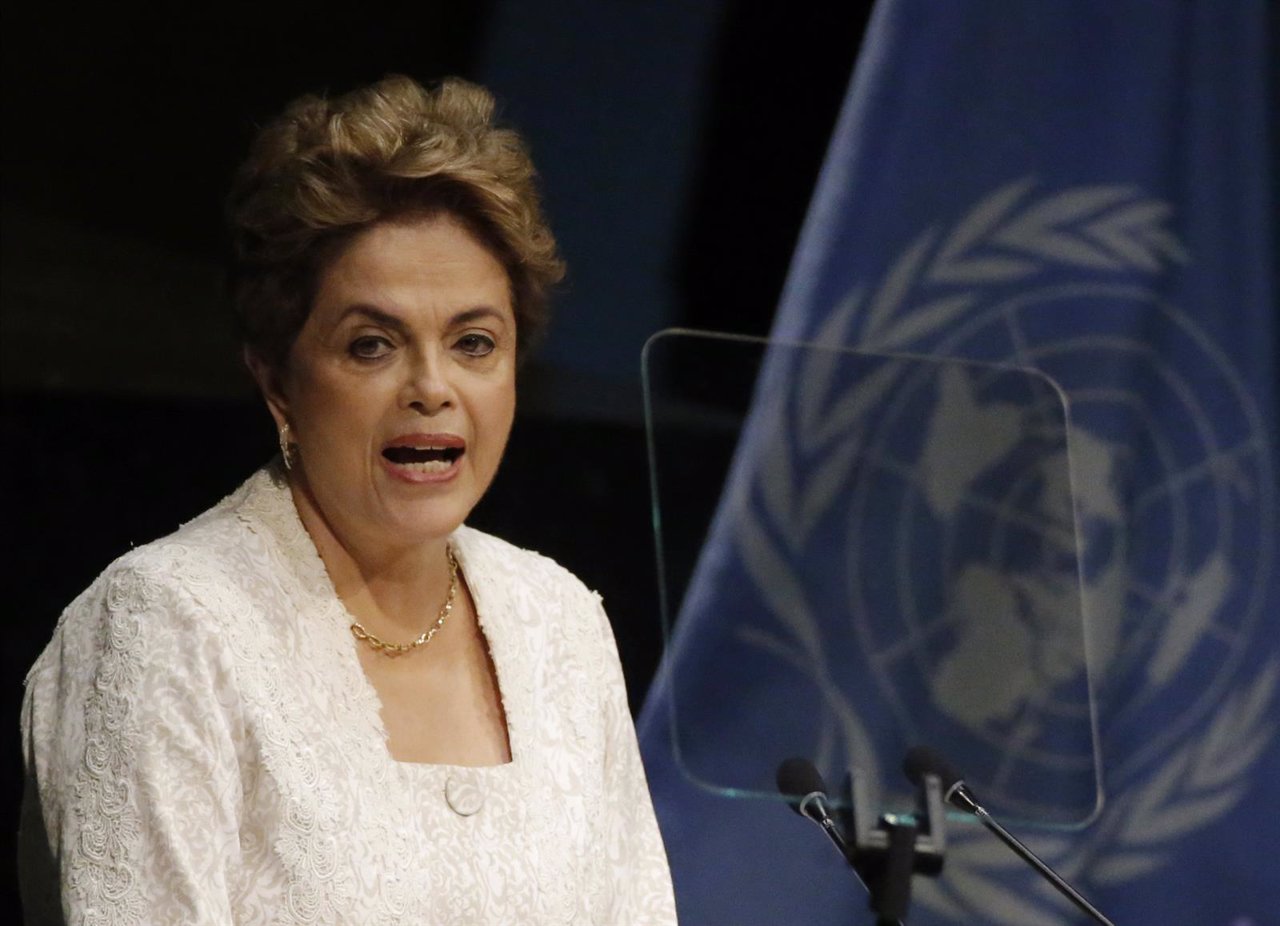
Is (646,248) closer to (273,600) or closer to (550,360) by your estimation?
(550,360)

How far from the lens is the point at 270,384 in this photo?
194 cm

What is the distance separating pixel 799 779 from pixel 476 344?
638 mm

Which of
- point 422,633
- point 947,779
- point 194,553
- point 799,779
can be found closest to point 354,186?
point 194,553

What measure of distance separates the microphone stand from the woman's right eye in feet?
2.39

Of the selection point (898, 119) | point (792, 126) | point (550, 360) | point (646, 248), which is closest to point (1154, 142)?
point (898, 119)

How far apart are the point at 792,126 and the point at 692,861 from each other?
1.20 metres

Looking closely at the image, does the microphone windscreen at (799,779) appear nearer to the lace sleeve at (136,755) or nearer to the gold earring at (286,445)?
the lace sleeve at (136,755)

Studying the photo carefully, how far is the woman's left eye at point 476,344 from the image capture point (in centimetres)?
193

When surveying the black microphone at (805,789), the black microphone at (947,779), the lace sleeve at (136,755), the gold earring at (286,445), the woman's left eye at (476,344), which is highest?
the woman's left eye at (476,344)

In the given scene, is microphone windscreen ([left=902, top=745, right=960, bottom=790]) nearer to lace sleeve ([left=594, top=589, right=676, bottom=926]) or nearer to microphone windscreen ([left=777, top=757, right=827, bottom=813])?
microphone windscreen ([left=777, top=757, right=827, bottom=813])

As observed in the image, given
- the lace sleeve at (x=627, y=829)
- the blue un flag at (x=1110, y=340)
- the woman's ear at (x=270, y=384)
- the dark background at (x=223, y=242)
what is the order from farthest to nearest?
the blue un flag at (x=1110, y=340), the dark background at (x=223, y=242), the lace sleeve at (x=627, y=829), the woman's ear at (x=270, y=384)

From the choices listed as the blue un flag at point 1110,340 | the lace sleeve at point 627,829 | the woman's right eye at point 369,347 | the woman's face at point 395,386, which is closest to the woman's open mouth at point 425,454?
the woman's face at point 395,386

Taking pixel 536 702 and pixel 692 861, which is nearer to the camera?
pixel 536 702

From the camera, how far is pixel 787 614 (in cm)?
194
